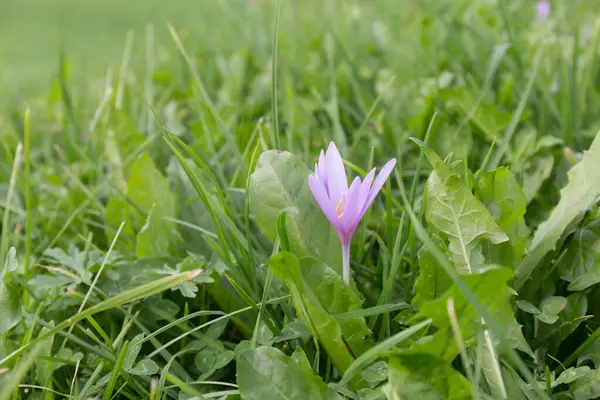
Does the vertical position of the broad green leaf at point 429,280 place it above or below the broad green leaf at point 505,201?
below

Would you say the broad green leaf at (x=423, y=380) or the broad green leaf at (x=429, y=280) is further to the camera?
the broad green leaf at (x=429, y=280)

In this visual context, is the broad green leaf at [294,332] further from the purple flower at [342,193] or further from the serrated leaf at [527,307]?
the serrated leaf at [527,307]

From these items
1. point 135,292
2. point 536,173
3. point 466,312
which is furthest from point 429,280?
point 536,173

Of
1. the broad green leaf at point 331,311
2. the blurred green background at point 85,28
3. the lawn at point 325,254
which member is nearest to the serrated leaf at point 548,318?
the lawn at point 325,254

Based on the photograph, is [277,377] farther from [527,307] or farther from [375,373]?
[527,307]

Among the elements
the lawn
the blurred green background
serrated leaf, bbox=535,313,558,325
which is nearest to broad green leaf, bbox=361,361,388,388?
the lawn

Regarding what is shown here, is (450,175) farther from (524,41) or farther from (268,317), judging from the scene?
(524,41)

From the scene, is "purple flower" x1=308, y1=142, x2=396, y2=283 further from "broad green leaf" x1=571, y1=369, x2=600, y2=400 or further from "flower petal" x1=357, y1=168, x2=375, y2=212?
"broad green leaf" x1=571, y1=369, x2=600, y2=400
